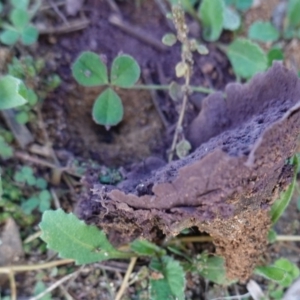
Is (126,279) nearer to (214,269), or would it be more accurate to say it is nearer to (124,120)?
(214,269)

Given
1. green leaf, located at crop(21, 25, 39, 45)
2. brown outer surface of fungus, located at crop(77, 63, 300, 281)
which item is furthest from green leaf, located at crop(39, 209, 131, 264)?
green leaf, located at crop(21, 25, 39, 45)

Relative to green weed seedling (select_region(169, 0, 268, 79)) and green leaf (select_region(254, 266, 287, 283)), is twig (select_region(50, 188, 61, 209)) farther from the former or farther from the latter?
green weed seedling (select_region(169, 0, 268, 79))

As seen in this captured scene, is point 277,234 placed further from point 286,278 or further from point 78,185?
point 78,185

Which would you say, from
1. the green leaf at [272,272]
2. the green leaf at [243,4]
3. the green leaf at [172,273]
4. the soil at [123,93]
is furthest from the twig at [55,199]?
the green leaf at [243,4]

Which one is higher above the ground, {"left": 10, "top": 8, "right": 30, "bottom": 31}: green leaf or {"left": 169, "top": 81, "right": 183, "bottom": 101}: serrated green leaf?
{"left": 10, "top": 8, "right": 30, "bottom": 31}: green leaf

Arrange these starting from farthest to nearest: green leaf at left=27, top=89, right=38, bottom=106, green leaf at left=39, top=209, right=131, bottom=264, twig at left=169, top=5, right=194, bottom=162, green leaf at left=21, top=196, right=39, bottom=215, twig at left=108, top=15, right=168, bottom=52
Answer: twig at left=108, top=15, right=168, bottom=52
green leaf at left=27, top=89, right=38, bottom=106
green leaf at left=21, top=196, right=39, bottom=215
twig at left=169, top=5, right=194, bottom=162
green leaf at left=39, top=209, right=131, bottom=264

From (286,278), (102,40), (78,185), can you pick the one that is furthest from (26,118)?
(286,278)

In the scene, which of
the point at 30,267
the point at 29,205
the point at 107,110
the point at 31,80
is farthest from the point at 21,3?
the point at 30,267
